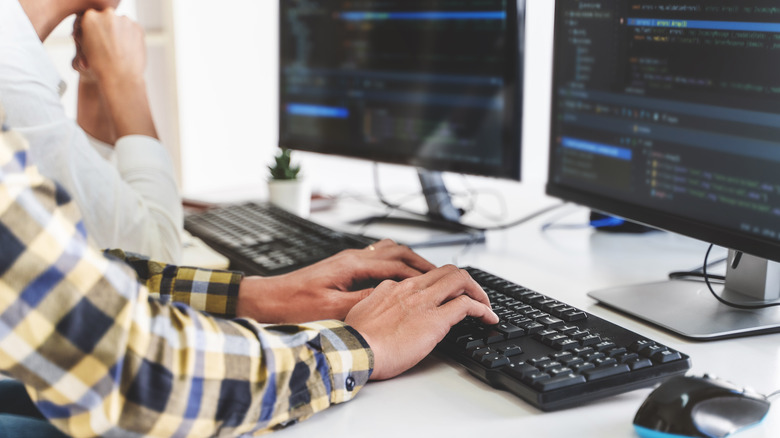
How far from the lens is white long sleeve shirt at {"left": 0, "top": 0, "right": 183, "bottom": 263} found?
3.52 ft

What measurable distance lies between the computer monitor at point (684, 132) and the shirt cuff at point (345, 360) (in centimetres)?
38

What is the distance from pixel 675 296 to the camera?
3.37 feet

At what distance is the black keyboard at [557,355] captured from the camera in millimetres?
Result: 714

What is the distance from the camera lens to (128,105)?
1345 mm

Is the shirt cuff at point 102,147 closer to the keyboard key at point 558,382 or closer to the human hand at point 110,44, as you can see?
the human hand at point 110,44

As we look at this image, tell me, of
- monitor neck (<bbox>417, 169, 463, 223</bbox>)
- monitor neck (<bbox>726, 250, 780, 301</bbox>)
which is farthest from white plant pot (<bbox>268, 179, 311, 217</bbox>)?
monitor neck (<bbox>726, 250, 780, 301</bbox>)

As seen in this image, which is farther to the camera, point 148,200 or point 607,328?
point 148,200

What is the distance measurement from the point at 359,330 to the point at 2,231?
1.15ft

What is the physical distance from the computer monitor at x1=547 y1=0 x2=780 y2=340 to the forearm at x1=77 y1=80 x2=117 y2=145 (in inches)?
35.8

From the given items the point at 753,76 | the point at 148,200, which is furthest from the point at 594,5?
the point at 148,200

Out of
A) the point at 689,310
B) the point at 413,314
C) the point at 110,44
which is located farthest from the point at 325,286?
the point at 110,44

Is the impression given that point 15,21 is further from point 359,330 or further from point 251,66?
point 251,66

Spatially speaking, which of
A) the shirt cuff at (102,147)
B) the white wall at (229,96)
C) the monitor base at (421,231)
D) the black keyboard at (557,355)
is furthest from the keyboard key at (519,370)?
the white wall at (229,96)

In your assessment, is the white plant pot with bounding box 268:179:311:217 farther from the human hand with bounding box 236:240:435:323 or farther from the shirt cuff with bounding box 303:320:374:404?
the shirt cuff with bounding box 303:320:374:404
